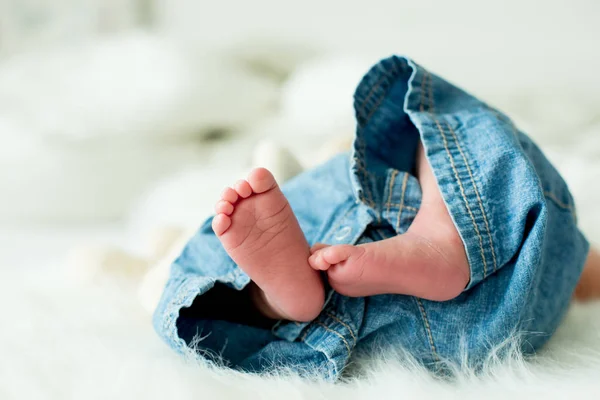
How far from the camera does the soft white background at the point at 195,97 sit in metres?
1.07

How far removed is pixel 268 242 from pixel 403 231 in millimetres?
150

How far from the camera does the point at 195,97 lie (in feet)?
4.23

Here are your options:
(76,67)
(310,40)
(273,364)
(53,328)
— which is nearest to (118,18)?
(76,67)

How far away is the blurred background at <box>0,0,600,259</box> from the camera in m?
1.17

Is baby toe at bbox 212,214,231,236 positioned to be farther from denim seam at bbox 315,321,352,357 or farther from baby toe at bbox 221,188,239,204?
denim seam at bbox 315,321,352,357

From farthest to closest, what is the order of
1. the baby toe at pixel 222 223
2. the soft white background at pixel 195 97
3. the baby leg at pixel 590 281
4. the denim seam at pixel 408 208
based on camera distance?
the soft white background at pixel 195 97
the baby leg at pixel 590 281
the denim seam at pixel 408 208
the baby toe at pixel 222 223

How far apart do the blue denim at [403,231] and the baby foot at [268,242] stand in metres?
0.05

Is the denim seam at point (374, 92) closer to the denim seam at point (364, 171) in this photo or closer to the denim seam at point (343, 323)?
the denim seam at point (364, 171)

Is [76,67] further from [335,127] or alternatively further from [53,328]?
[53,328]

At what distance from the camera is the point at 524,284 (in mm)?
540

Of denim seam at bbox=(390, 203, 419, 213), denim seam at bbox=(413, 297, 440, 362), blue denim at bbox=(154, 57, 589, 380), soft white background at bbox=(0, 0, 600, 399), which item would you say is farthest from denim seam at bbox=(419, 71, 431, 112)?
soft white background at bbox=(0, 0, 600, 399)

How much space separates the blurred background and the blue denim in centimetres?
37

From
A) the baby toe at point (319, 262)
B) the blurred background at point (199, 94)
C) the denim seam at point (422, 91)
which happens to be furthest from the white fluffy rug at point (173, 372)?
the blurred background at point (199, 94)

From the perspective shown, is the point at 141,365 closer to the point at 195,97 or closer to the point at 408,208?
the point at 408,208
